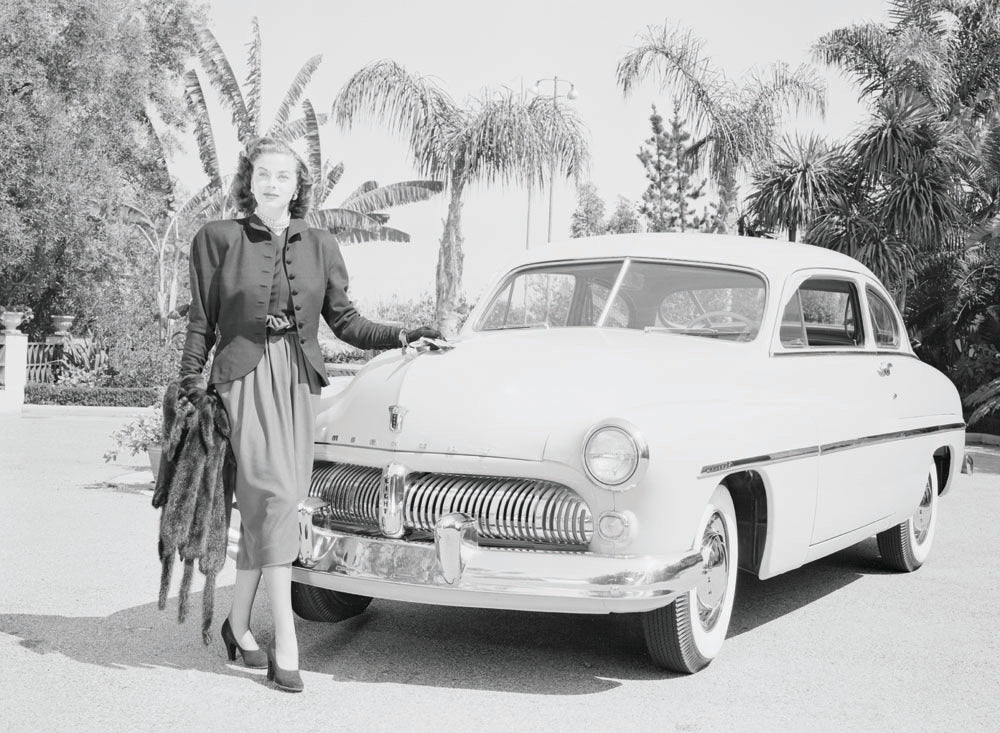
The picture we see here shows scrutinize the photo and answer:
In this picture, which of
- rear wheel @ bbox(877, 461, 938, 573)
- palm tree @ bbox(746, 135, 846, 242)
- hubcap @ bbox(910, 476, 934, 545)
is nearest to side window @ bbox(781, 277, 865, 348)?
rear wheel @ bbox(877, 461, 938, 573)

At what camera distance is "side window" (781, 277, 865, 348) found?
19.5 feet

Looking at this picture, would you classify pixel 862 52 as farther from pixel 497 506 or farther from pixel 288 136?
pixel 497 506

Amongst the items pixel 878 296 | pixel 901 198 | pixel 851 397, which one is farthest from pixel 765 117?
pixel 851 397

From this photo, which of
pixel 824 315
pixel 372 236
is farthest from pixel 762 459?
pixel 372 236

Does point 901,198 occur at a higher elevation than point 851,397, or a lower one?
higher

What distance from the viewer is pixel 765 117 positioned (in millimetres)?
21500

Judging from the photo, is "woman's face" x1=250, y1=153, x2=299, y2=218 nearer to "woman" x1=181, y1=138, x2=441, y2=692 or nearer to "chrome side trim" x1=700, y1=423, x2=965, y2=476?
"woman" x1=181, y1=138, x2=441, y2=692

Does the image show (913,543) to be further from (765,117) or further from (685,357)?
(765,117)

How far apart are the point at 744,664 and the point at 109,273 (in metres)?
27.4

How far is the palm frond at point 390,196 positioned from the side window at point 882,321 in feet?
70.0

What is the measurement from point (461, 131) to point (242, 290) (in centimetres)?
1777

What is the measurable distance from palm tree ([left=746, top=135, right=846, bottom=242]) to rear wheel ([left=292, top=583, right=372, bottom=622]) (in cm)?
1477

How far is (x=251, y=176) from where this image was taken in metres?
4.66

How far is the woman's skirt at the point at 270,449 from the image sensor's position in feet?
14.3
